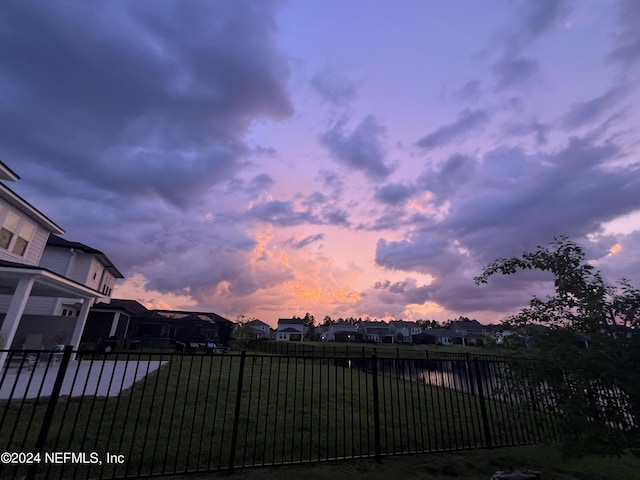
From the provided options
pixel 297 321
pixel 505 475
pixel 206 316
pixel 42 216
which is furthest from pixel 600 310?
pixel 297 321

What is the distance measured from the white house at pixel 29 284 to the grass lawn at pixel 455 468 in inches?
399

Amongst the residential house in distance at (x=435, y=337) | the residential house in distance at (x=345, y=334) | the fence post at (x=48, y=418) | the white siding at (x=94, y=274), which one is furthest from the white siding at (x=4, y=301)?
the residential house in distance at (x=435, y=337)

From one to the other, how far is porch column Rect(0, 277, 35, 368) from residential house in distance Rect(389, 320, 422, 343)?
89465 mm

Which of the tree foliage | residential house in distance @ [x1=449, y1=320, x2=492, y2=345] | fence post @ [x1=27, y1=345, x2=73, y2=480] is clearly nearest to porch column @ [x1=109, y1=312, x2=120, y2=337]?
fence post @ [x1=27, y1=345, x2=73, y2=480]

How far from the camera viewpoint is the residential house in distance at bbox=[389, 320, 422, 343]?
89750 mm

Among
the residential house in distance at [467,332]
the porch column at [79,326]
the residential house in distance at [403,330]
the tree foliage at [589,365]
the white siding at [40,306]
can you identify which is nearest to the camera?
the tree foliage at [589,365]

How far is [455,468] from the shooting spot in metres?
5.12

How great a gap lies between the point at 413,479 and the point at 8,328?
1280 cm

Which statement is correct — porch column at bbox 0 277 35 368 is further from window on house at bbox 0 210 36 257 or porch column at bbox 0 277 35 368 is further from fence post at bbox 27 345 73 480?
fence post at bbox 27 345 73 480

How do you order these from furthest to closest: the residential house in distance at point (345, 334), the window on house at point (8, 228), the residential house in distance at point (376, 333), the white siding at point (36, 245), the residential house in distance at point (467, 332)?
the residential house in distance at point (376, 333), the residential house in distance at point (345, 334), the residential house in distance at point (467, 332), the white siding at point (36, 245), the window on house at point (8, 228)

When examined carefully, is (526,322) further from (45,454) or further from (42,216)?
(42,216)

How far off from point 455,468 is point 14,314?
13.7 m

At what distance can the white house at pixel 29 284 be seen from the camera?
10.3 meters

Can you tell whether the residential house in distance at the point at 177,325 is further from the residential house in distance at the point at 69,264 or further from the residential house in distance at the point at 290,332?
the residential house in distance at the point at 290,332
